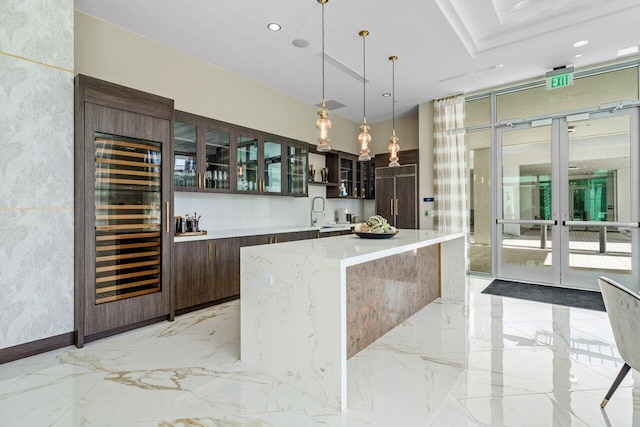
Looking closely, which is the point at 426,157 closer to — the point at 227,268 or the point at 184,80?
the point at 227,268

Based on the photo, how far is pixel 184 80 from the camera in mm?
3885

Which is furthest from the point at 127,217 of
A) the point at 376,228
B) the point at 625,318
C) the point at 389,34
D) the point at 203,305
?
the point at 625,318

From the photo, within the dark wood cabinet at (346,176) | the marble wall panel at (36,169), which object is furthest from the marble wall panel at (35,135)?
the dark wood cabinet at (346,176)

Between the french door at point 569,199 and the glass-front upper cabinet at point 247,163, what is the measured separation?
3.95 meters

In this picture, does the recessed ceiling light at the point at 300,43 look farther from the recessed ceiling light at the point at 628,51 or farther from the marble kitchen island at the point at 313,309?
the recessed ceiling light at the point at 628,51

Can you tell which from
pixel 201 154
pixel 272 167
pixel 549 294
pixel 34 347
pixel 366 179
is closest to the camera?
pixel 34 347

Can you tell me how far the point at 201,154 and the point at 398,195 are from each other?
392 centimetres

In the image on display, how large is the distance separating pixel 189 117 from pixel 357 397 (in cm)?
343

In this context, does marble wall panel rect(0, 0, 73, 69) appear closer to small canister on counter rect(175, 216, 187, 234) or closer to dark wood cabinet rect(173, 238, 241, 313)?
small canister on counter rect(175, 216, 187, 234)

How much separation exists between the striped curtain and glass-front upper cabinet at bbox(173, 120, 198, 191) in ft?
13.4

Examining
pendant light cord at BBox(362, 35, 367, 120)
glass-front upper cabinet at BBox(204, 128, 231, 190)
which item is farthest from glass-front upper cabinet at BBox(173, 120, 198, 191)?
pendant light cord at BBox(362, 35, 367, 120)

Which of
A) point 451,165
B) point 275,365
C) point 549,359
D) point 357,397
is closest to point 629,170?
point 451,165

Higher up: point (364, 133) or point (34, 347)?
point (364, 133)

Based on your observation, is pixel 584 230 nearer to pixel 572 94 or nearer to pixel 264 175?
pixel 572 94
